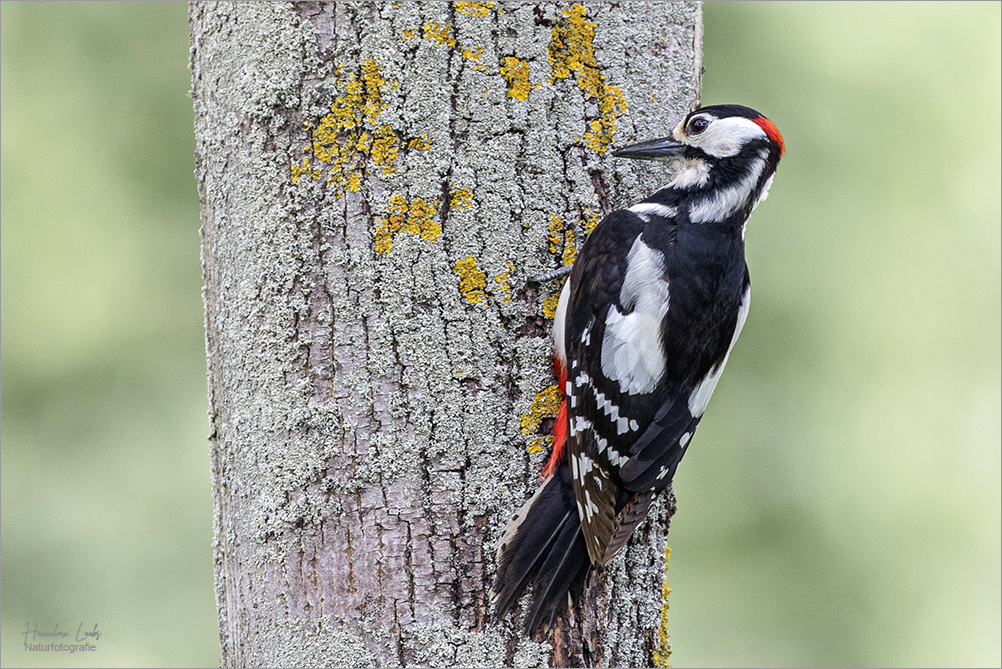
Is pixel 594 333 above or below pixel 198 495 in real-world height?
below

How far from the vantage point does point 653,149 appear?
1750mm

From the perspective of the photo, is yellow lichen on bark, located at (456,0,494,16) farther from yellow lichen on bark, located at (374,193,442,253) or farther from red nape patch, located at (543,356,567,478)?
red nape patch, located at (543,356,567,478)

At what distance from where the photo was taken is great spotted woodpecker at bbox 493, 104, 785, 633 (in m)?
1.63

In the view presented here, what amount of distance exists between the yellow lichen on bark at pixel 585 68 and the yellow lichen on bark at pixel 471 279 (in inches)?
12.8

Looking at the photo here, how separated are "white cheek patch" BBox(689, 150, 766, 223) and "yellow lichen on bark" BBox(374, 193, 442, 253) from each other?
1.99 ft

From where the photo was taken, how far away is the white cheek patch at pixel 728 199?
189 centimetres

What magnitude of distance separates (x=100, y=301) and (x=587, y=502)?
9.41ft

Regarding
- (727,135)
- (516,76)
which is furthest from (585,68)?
(727,135)

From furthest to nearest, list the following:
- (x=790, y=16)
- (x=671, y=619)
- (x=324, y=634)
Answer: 1. (x=671, y=619)
2. (x=790, y=16)
3. (x=324, y=634)

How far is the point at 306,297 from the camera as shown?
62.1 inches

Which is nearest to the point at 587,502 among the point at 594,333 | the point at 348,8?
the point at 594,333

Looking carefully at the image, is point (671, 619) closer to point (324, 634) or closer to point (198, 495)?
point (198, 495)

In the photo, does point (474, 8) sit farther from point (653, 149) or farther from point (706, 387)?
point (706, 387)

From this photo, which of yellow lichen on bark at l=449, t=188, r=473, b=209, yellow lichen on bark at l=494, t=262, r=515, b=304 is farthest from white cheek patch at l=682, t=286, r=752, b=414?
yellow lichen on bark at l=449, t=188, r=473, b=209
